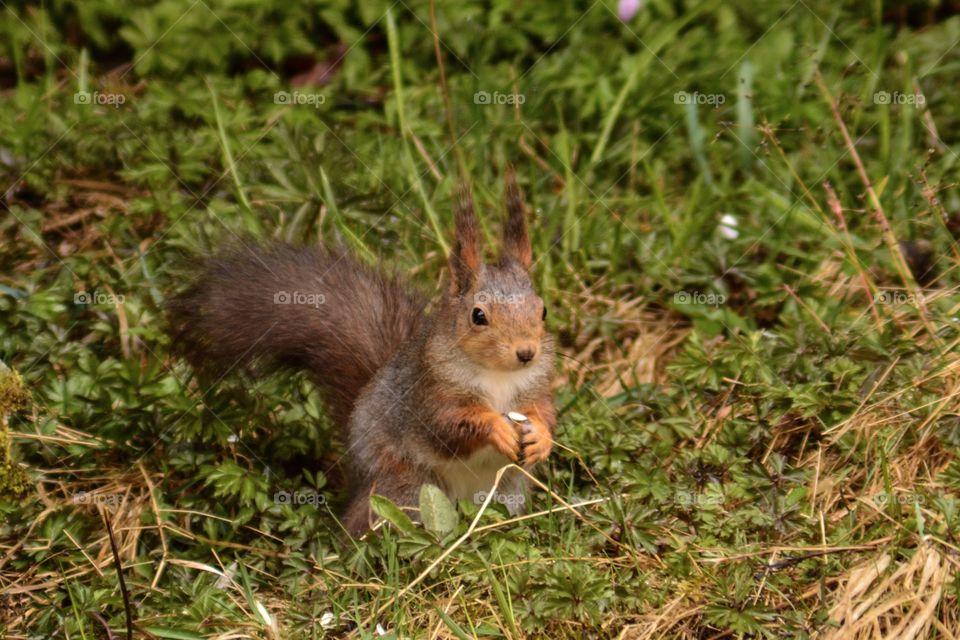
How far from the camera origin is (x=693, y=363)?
294 cm

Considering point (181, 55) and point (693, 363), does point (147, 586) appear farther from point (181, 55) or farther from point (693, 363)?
point (181, 55)

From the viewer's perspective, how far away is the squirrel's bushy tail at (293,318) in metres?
2.68

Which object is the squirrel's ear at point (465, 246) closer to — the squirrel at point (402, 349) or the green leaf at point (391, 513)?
the squirrel at point (402, 349)

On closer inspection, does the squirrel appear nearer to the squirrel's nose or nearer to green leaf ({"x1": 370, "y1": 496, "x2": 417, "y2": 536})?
the squirrel's nose

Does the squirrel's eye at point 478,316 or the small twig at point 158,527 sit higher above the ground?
the squirrel's eye at point 478,316

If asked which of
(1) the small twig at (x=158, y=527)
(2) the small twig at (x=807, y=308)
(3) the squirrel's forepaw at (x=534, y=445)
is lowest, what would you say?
(1) the small twig at (x=158, y=527)

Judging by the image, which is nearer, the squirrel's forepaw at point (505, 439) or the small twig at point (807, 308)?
the squirrel's forepaw at point (505, 439)

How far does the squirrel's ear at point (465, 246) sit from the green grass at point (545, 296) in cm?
49

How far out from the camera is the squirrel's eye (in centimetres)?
245

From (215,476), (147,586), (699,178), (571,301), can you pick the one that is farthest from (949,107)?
(147,586)

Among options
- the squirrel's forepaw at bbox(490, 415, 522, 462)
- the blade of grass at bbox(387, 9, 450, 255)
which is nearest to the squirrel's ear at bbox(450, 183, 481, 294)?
the squirrel's forepaw at bbox(490, 415, 522, 462)

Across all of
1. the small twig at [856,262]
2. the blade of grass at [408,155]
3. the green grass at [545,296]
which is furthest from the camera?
the blade of grass at [408,155]

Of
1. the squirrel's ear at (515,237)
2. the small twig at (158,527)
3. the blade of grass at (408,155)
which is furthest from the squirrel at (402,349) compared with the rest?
the blade of grass at (408,155)

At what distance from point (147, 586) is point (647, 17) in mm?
2699
